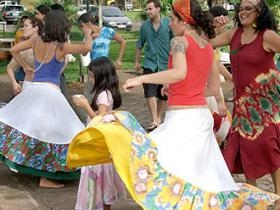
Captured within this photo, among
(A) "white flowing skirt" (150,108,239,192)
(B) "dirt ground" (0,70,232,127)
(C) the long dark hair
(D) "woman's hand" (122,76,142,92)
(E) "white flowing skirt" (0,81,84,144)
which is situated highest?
(C) the long dark hair

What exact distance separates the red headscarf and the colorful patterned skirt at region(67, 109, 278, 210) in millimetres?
654

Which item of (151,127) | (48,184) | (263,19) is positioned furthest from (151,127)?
(263,19)

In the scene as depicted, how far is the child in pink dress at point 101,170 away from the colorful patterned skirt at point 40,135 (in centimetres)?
94

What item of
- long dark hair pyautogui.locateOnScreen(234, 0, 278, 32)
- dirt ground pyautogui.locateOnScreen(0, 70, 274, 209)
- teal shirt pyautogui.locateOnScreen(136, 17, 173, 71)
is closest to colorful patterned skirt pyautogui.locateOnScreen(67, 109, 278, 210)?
long dark hair pyautogui.locateOnScreen(234, 0, 278, 32)

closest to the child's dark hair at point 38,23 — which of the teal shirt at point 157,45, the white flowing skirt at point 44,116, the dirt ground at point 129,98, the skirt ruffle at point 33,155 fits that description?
the white flowing skirt at point 44,116

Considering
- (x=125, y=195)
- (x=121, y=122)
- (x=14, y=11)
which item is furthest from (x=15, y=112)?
(x=14, y=11)

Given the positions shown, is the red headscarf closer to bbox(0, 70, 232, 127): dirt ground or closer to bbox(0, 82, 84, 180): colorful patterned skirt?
bbox(0, 82, 84, 180): colorful patterned skirt

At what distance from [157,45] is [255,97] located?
4400 millimetres

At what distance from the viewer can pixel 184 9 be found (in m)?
4.78

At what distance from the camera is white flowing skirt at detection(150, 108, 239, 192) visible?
4.59 metres

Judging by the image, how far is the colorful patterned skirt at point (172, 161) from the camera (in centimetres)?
448

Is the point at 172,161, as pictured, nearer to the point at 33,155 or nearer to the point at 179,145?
the point at 179,145

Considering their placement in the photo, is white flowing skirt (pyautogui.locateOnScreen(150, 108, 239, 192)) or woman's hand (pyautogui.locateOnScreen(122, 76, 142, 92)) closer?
woman's hand (pyautogui.locateOnScreen(122, 76, 142, 92))

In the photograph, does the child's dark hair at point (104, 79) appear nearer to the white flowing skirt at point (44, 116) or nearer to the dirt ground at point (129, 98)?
the white flowing skirt at point (44, 116)
